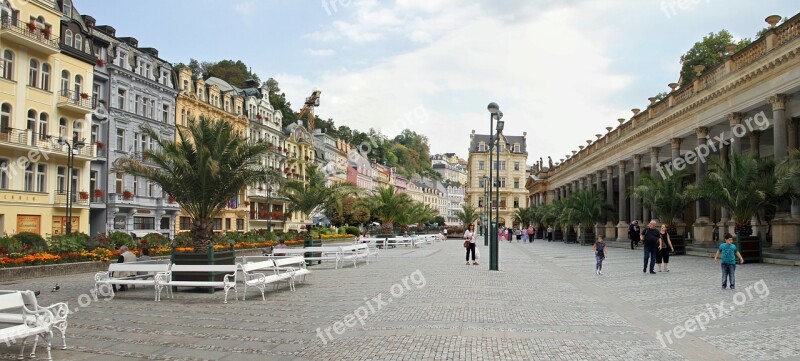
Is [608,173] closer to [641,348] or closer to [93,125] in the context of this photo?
[93,125]

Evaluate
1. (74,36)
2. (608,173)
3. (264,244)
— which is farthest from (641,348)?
(608,173)

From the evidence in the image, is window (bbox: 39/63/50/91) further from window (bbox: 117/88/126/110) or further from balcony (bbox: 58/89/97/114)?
window (bbox: 117/88/126/110)

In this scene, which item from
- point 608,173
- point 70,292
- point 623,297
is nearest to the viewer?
point 623,297

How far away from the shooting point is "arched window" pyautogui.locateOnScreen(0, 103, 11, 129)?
33562mm

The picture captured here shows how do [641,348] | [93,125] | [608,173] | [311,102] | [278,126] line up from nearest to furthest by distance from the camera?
1. [641,348]
2. [93,125]
3. [608,173]
4. [278,126]
5. [311,102]

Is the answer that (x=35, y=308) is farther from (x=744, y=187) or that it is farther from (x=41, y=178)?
(x=41, y=178)

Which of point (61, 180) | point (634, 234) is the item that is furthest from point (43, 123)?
point (634, 234)

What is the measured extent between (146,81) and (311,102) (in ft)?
181

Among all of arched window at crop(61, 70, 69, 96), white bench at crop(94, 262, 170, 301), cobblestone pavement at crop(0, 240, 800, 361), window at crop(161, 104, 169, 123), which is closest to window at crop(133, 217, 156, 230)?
window at crop(161, 104, 169, 123)

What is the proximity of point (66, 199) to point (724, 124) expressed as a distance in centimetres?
3670

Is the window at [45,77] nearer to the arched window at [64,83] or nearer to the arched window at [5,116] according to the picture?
the arched window at [64,83]

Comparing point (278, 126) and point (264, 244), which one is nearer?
point (264, 244)

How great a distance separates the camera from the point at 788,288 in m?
14.5

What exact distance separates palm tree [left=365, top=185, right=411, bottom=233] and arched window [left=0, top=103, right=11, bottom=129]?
2743 centimetres
